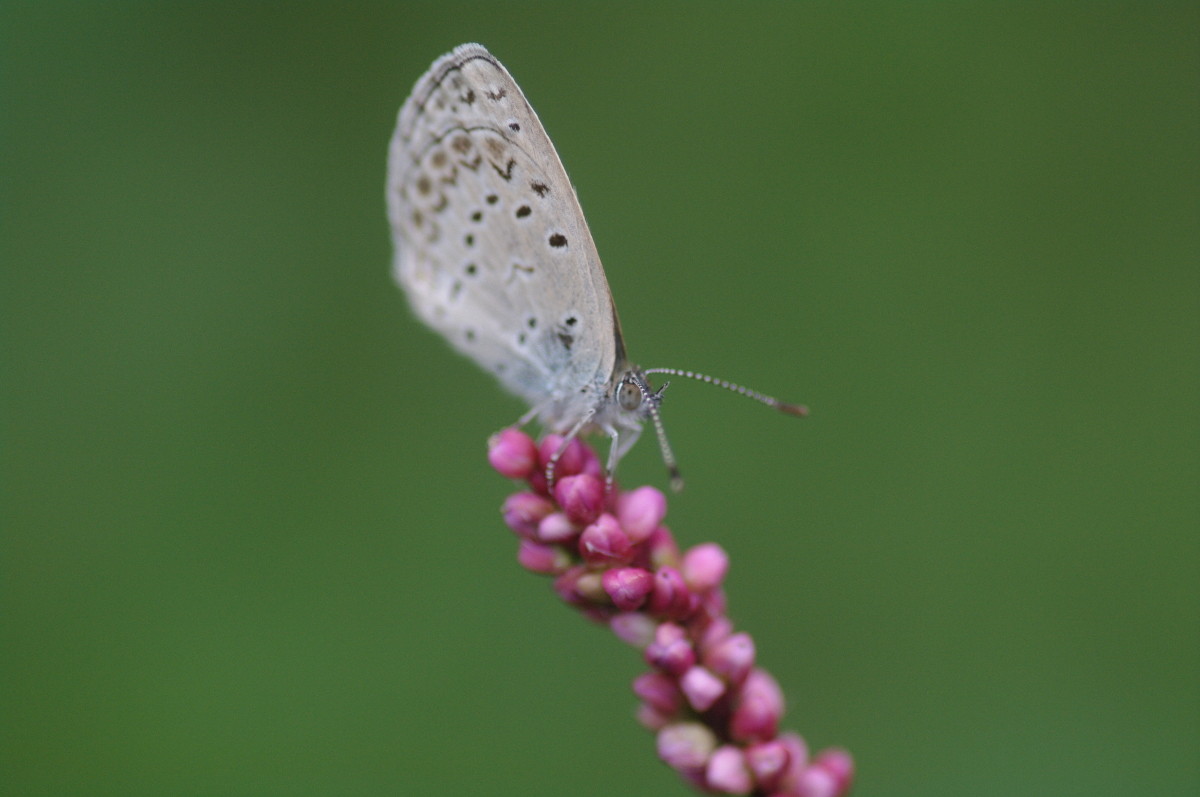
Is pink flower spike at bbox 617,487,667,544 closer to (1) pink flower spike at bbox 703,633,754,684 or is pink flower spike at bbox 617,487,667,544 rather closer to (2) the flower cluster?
(2) the flower cluster

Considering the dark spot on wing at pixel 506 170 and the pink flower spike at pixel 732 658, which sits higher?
the dark spot on wing at pixel 506 170

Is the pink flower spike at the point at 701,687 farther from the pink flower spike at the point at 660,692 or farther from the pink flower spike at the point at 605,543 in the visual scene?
the pink flower spike at the point at 605,543

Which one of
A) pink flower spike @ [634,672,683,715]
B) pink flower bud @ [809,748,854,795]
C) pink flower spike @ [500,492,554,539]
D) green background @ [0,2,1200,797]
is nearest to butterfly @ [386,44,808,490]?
pink flower spike @ [500,492,554,539]

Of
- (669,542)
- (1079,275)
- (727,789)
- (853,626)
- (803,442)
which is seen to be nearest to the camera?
(727,789)

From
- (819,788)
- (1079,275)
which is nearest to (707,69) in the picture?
(1079,275)

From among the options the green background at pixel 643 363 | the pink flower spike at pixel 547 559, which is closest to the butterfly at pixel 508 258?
the pink flower spike at pixel 547 559

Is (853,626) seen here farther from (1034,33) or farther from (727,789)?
(1034,33)
